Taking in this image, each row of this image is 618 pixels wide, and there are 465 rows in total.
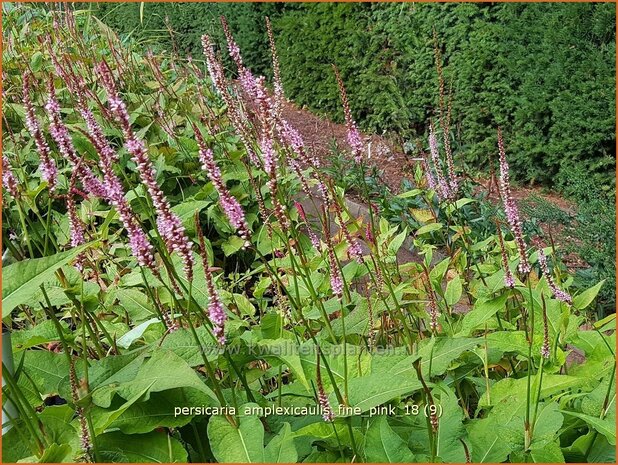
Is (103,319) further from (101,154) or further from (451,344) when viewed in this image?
(451,344)

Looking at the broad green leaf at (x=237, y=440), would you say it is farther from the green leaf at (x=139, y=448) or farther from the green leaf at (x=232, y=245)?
the green leaf at (x=232, y=245)

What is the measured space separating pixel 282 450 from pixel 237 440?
0.09 m

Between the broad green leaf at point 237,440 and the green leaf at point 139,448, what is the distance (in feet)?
0.27

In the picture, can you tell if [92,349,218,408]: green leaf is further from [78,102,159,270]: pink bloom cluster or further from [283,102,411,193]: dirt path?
[283,102,411,193]: dirt path

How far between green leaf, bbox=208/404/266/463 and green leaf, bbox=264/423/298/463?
0.01m

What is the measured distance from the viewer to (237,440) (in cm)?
125

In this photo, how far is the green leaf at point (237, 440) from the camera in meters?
1.22

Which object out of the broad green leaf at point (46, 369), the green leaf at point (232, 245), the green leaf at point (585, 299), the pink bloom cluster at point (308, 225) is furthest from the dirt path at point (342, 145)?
the broad green leaf at point (46, 369)

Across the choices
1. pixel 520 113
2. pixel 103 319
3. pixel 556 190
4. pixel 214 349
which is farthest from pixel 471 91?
pixel 214 349

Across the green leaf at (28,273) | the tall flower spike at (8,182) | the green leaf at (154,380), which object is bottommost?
the green leaf at (154,380)

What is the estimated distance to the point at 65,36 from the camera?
6.24m

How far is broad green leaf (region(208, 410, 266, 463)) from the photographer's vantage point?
1.22m

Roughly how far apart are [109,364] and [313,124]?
778cm

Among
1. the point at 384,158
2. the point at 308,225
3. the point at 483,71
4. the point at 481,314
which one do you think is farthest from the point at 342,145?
the point at 481,314
